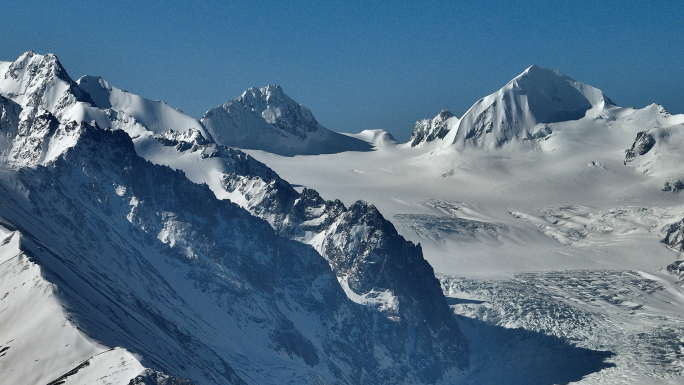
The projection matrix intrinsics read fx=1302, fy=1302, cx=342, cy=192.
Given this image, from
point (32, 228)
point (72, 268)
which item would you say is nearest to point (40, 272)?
point (72, 268)

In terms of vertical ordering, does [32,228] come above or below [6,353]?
above

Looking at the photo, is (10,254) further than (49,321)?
Yes

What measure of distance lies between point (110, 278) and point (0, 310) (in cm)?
4088

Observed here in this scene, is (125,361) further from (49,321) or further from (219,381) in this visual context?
(219,381)

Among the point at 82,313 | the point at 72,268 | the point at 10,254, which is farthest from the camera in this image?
the point at 72,268

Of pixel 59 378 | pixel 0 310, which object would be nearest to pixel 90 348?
pixel 59 378

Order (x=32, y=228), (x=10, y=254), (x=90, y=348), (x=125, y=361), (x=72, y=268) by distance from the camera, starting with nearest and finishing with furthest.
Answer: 1. (x=125, y=361)
2. (x=90, y=348)
3. (x=10, y=254)
4. (x=72, y=268)
5. (x=32, y=228)

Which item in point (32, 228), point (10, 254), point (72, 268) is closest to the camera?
point (10, 254)

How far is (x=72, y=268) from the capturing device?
18462 cm

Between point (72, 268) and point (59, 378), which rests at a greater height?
point (72, 268)

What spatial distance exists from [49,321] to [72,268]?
34030 mm

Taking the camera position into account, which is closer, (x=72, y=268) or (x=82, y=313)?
(x=82, y=313)

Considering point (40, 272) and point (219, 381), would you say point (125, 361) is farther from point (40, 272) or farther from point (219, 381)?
point (219, 381)

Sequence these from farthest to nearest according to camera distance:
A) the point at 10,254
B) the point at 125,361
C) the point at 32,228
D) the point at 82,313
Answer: the point at 32,228 → the point at 10,254 → the point at 82,313 → the point at 125,361
